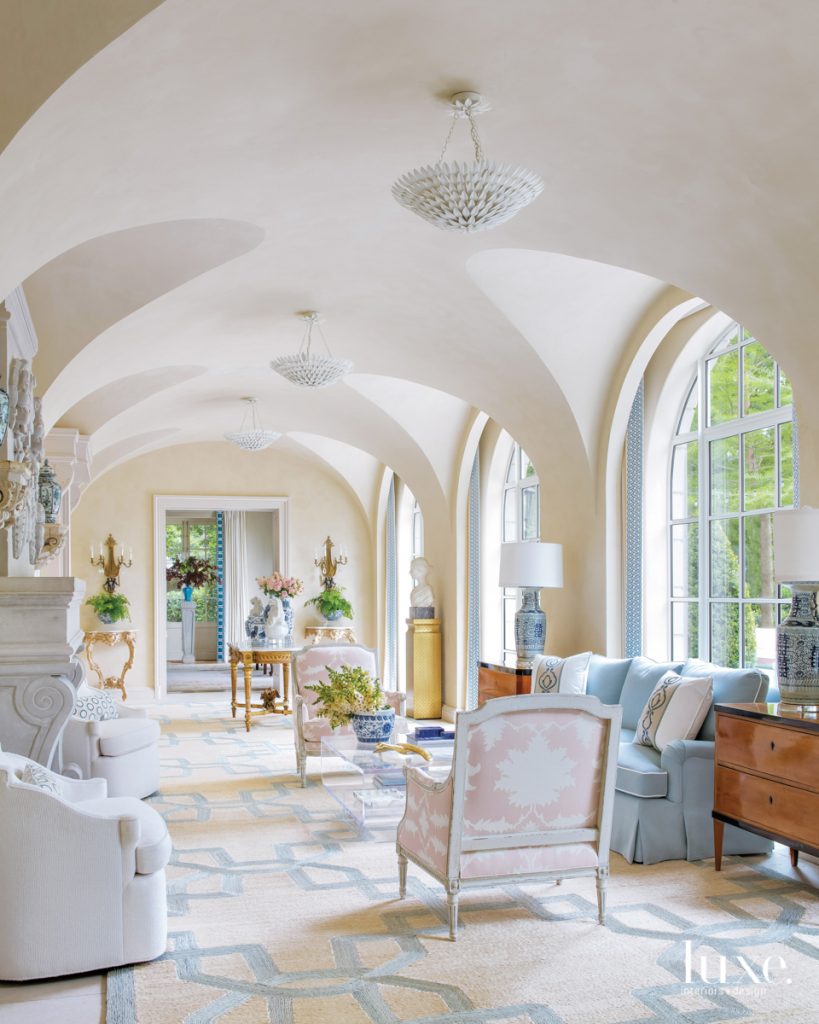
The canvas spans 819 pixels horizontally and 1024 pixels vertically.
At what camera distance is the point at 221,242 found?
5621 millimetres

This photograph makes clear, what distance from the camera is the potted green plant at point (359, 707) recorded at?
5.82 metres

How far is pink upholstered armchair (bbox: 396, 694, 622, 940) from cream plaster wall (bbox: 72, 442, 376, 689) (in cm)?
969

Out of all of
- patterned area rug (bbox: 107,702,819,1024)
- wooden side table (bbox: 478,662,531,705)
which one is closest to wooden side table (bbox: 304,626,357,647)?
wooden side table (bbox: 478,662,531,705)

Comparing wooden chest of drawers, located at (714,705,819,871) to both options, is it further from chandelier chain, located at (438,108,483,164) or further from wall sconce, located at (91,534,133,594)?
wall sconce, located at (91,534,133,594)

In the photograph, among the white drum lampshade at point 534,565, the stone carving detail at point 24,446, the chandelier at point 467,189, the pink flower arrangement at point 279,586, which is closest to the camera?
the chandelier at point 467,189

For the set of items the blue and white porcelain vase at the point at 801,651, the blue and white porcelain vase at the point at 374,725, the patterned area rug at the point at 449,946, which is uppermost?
the blue and white porcelain vase at the point at 801,651

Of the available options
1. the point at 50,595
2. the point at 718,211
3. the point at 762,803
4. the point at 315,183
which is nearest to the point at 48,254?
the point at 315,183

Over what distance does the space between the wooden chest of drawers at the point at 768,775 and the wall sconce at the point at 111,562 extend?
9689mm

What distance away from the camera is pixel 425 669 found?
1098 centimetres

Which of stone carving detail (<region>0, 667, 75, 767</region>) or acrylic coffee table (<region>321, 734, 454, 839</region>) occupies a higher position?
stone carving detail (<region>0, 667, 75, 767</region>)

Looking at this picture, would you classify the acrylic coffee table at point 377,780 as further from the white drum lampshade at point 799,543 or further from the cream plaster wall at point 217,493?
the cream plaster wall at point 217,493

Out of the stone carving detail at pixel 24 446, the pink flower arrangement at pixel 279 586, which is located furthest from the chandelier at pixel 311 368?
the pink flower arrangement at pixel 279 586

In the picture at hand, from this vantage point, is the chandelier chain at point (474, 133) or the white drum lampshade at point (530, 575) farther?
the white drum lampshade at point (530, 575)

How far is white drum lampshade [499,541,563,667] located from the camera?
24.1 feet
